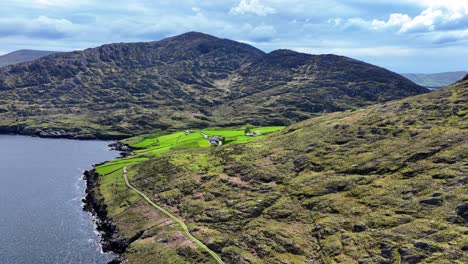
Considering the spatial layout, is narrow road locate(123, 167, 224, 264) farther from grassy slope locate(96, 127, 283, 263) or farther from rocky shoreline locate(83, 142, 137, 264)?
rocky shoreline locate(83, 142, 137, 264)

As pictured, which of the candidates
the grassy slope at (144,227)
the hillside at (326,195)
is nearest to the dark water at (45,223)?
the grassy slope at (144,227)

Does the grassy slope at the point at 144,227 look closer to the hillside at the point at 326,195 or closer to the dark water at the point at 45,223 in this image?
the hillside at the point at 326,195

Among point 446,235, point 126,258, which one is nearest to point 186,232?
point 126,258

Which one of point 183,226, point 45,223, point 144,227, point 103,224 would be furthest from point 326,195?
point 45,223

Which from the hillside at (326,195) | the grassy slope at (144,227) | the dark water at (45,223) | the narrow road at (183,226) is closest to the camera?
the hillside at (326,195)

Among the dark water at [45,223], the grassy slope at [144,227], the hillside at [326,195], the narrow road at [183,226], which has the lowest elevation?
the dark water at [45,223]

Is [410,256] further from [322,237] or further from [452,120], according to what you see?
[452,120]

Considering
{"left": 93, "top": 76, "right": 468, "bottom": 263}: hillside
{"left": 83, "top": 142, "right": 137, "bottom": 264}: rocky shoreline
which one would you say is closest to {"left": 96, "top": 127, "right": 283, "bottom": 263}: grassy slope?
{"left": 93, "top": 76, "right": 468, "bottom": 263}: hillside
